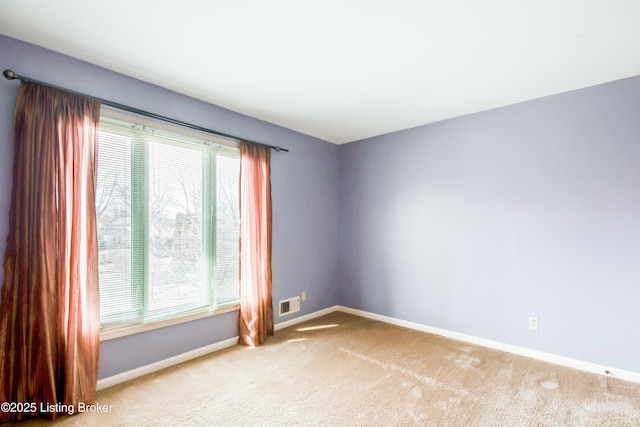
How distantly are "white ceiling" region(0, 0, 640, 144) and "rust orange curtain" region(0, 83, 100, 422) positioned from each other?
0.58m

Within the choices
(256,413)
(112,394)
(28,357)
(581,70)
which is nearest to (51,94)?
(28,357)

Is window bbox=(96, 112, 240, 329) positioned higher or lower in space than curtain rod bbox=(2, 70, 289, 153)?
lower

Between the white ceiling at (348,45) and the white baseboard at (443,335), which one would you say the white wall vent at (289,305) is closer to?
the white baseboard at (443,335)

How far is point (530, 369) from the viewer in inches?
108

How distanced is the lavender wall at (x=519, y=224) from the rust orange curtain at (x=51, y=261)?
10.4ft

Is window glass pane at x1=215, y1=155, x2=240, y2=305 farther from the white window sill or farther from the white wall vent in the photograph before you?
the white wall vent

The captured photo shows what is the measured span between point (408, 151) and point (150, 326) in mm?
3406

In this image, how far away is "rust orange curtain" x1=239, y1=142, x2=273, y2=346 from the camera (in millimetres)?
3309

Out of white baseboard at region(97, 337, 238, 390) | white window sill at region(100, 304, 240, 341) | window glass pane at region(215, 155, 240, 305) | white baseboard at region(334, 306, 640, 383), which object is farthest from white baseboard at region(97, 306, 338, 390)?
white baseboard at region(334, 306, 640, 383)

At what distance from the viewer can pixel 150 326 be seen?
265cm

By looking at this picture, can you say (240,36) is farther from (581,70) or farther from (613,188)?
(613,188)

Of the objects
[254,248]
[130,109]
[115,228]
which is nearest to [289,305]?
[254,248]

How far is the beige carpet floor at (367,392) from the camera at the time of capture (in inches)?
81.1

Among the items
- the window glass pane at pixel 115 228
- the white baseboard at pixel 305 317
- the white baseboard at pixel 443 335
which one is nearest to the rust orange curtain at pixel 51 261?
the window glass pane at pixel 115 228
